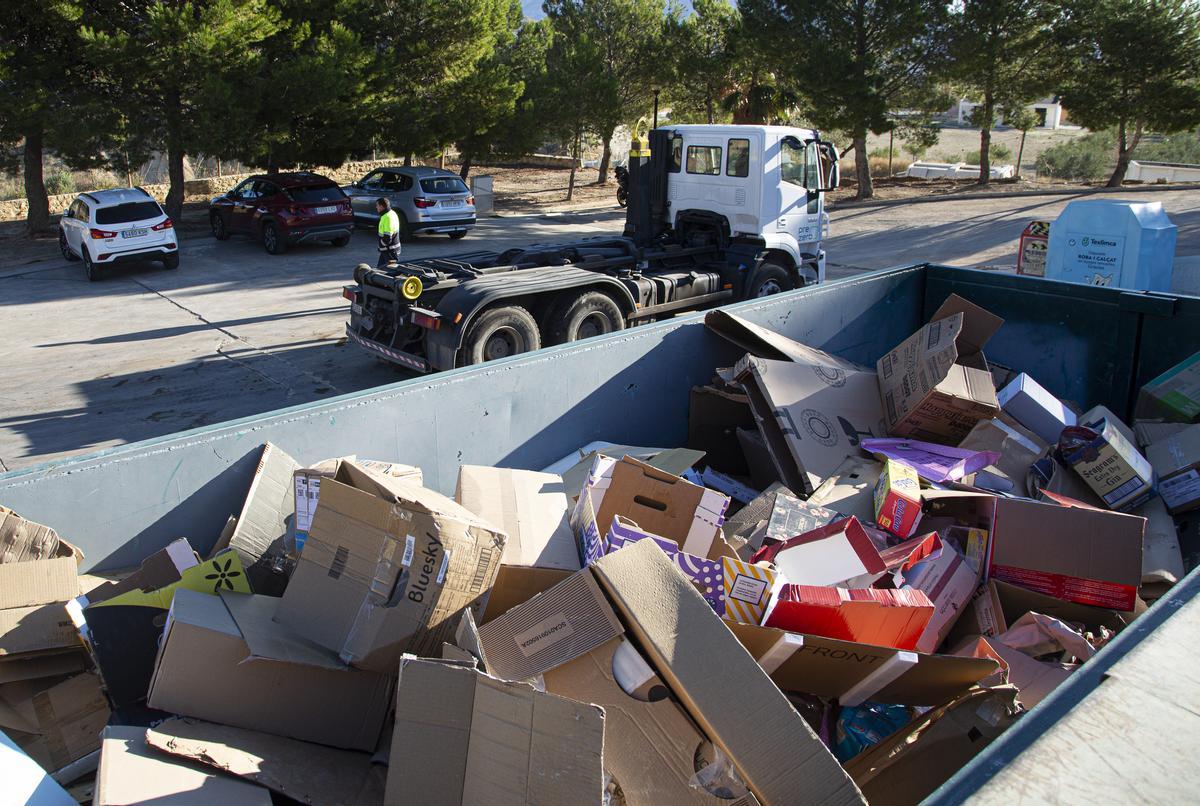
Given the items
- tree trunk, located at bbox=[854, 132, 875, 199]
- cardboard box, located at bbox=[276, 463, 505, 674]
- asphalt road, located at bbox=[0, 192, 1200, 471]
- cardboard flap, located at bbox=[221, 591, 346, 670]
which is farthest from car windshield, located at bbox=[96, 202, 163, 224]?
tree trunk, located at bbox=[854, 132, 875, 199]

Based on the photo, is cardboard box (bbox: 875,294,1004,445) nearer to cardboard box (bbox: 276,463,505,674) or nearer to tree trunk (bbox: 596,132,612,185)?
cardboard box (bbox: 276,463,505,674)

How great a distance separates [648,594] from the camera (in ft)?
8.44

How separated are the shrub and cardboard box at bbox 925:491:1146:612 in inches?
1294

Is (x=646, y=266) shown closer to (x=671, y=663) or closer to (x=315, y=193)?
(x=671, y=663)

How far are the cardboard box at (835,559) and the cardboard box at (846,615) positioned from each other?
34 cm

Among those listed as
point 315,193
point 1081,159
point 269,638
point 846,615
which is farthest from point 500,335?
point 1081,159

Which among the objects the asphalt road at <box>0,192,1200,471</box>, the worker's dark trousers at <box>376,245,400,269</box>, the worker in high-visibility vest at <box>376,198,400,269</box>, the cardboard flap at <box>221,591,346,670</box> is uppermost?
the worker in high-visibility vest at <box>376,198,400,269</box>

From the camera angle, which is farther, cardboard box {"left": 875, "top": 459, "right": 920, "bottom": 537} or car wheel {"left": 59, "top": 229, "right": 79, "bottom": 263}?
car wheel {"left": 59, "top": 229, "right": 79, "bottom": 263}

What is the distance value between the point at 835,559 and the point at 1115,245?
750 centimetres

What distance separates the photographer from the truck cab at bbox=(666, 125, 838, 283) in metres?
10.8

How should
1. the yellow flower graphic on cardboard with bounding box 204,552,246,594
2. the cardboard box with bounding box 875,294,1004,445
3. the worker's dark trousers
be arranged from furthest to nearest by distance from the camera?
1. the worker's dark trousers
2. the cardboard box with bounding box 875,294,1004,445
3. the yellow flower graphic on cardboard with bounding box 204,552,246,594

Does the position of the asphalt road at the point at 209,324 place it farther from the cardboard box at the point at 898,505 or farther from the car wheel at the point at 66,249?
the cardboard box at the point at 898,505

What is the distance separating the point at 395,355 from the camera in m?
9.07

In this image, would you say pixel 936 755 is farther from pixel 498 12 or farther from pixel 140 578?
pixel 498 12
